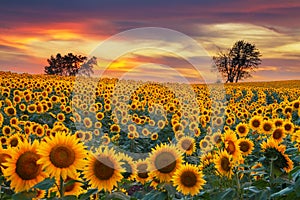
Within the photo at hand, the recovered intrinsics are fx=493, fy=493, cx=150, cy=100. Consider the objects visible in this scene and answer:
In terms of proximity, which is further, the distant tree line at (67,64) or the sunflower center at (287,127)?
the distant tree line at (67,64)

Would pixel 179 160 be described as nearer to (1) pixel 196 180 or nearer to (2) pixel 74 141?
(1) pixel 196 180

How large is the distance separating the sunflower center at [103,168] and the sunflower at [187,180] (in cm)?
61

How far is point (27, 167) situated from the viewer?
11.4 feet

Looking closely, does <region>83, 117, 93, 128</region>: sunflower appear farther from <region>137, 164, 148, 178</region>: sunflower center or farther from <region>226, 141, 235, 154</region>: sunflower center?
<region>137, 164, 148, 178</region>: sunflower center

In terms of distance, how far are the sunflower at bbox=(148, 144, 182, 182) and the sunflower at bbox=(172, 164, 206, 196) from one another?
0.05 meters

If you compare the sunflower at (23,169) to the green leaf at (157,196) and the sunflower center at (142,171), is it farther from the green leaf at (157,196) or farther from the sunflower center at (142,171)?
the sunflower center at (142,171)

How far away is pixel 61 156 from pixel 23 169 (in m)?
0.27

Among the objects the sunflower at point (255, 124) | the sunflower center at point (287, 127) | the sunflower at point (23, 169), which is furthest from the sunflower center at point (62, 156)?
the sunflower at point (255, 124)

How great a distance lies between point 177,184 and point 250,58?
7882 centimetres

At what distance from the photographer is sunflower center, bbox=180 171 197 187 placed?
4.12 meters

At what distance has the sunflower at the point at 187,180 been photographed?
4090 mm

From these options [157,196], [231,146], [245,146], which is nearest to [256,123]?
[245,146]

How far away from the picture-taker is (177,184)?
4055 mm

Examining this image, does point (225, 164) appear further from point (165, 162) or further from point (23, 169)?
point (23, 169)
